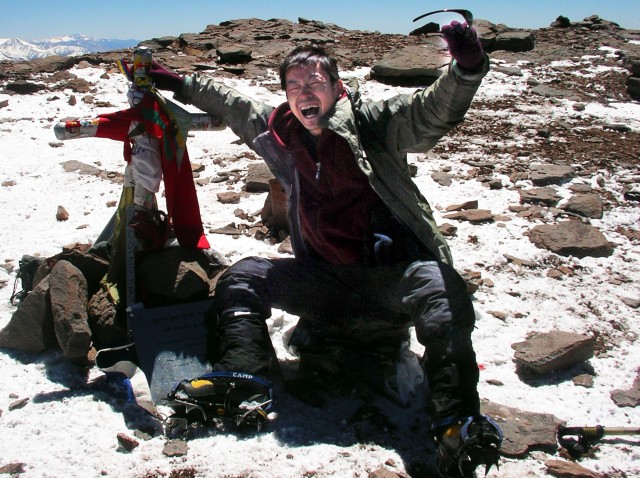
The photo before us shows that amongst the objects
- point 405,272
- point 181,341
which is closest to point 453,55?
point 405,272

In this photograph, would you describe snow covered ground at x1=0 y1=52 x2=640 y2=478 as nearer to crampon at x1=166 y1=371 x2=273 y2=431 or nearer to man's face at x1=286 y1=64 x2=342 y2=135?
crampon at x1=166 y1=371 x2=273 y2=431

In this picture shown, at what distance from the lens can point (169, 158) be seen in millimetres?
3164

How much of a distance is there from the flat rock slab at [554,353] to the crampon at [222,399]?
137 centimetres

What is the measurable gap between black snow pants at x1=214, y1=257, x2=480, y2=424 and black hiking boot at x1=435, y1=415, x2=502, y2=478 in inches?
2.9

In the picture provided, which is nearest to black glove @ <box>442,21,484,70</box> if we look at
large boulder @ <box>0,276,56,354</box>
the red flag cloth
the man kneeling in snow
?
the man kneeling in snow

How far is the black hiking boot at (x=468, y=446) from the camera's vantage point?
206 cm

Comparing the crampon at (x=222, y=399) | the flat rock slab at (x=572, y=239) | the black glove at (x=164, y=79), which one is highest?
the black glove at (x=164, y=79)

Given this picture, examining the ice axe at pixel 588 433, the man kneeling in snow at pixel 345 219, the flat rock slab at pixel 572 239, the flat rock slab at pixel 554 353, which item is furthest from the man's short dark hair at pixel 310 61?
the flat rock slab at pixel 572 239

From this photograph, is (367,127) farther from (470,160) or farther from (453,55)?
(470,160)

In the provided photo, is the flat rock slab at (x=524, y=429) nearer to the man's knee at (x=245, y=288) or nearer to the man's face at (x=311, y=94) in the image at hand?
the man's knee at (x=245, y=288)

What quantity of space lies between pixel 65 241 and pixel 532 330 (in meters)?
3.29

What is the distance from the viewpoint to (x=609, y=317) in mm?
3387

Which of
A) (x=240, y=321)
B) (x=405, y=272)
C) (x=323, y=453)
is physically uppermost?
(x=405, y=272)

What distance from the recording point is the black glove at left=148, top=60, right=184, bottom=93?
3.15m
